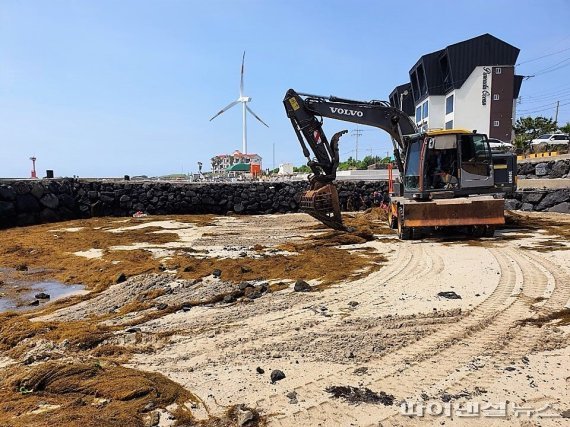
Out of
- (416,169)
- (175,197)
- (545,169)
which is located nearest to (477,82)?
(545,169)

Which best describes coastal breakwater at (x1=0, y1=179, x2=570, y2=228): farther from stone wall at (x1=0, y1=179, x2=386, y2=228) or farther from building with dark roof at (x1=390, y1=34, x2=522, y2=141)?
building with dark roof at (x1=390, y1=34, x2=522, y2=141)

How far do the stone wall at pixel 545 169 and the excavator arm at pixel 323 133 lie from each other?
8793 mm

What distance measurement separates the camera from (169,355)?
13.1ft

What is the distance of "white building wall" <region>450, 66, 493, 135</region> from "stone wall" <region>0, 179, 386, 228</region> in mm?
26326

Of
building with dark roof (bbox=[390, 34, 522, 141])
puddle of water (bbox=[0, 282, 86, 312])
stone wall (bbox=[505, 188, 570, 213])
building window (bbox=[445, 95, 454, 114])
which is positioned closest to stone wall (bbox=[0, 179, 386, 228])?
stone wall (bbox=[505, 188, 570, 213])

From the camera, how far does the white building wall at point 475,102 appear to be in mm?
40844

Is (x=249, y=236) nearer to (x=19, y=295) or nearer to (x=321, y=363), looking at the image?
(x=19, y=295)

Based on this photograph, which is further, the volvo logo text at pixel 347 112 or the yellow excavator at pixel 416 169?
the volvo logo text at pixel 347 112

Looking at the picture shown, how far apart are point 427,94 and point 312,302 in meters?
43.8

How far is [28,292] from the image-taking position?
6.76 m

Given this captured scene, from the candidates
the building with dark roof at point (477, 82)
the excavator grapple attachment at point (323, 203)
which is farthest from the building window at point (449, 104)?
the excavator grapple attachment at point (323, 203)

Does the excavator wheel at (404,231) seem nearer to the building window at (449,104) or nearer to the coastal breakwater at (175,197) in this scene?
the coastal breakwater at (175,197)

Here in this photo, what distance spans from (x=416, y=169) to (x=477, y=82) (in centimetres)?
3617

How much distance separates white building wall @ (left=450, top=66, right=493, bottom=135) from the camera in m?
40.8
